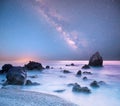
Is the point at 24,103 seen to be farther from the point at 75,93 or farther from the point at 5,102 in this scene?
the point at 75,93

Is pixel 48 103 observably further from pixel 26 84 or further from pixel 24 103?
pixel 26 84

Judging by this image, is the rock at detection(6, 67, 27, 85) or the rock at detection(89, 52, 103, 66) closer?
the rock at detection(6, 67, 27, 85)

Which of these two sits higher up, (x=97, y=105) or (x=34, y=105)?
(x=34, y=105)

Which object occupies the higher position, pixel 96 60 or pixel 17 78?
pixel 96 60

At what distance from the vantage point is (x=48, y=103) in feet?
55.6

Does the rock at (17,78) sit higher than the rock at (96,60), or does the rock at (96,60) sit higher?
the rock at (96,60)

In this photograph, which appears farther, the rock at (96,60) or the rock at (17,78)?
the rock at (96,60)

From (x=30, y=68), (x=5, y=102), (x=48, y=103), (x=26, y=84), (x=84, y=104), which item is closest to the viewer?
(x=5, y=102)

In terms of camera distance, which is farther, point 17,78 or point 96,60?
point 96,60

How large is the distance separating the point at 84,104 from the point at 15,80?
14361 millimetres

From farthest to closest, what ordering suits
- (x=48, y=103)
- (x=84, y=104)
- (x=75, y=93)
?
1. (x=75, y=93)
2. (x=84, y=104)
3. (x=48, y=103)

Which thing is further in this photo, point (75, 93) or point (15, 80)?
point (15, 80)

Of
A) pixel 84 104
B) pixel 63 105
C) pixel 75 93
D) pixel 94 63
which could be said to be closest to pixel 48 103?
pixel 63 105

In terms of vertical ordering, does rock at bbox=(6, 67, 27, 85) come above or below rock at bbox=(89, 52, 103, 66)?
below
